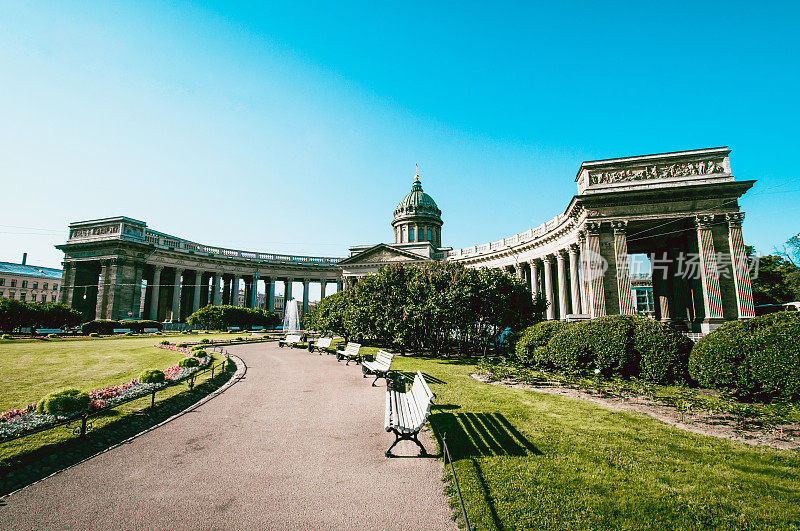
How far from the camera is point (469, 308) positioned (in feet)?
62.5

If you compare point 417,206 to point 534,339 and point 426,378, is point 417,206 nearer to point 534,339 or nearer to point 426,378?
point 534,339

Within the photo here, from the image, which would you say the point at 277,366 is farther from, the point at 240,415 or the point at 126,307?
the point at 126,307

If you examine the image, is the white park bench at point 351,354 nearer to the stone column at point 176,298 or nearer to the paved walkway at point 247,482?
the paved walkway at point 247,482

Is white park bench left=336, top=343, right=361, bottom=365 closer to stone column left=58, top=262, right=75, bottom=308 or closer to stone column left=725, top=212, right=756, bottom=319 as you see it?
stone column left=725, top=212, right=756, bottom=319

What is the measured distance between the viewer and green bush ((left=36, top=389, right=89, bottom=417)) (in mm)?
6781

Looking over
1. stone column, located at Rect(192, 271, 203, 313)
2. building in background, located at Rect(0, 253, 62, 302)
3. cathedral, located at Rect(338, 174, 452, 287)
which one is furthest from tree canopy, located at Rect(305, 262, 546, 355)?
building in background, located at Rect(0, 253, 62, 302)

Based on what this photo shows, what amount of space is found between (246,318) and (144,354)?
26.7m

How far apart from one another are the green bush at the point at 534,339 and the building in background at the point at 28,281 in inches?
4464

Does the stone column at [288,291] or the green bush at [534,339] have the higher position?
the stone column at [288,291]

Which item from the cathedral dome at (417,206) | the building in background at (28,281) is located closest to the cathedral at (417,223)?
the cathedral dome at (417,206)

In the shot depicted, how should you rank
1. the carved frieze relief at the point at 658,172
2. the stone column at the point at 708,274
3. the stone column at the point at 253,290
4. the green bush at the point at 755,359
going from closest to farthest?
the green bush at the point at 755,359 < the stone column at the point at 708,274 < the carved frieze relief at the point at 658,172 < the stone column at the point at 253,290

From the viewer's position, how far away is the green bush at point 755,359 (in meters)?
8.36

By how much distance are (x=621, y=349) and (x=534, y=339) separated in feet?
10.6

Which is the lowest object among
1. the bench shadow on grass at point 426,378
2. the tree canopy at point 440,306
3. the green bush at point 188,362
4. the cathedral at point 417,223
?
the bench shadow on grass at point 426,378
